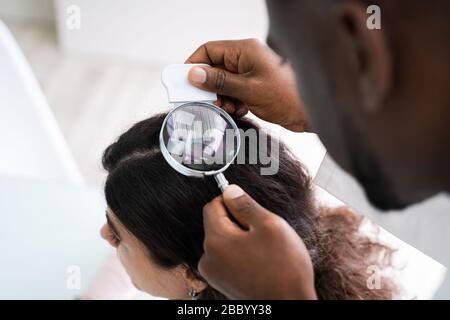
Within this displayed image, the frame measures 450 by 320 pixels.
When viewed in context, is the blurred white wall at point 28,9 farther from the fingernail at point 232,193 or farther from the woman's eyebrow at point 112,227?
the fingernail at point 232,193

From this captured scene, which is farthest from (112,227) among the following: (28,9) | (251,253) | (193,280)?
(28,9)

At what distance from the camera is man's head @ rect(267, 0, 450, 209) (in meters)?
0.59

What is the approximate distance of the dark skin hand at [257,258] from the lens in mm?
884

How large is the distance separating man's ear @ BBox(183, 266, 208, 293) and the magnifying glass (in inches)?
9.1

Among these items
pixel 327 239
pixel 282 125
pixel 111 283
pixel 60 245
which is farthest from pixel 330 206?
pixel 60 245

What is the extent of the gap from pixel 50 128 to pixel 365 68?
4.23 ft

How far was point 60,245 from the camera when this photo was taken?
63.9 inches

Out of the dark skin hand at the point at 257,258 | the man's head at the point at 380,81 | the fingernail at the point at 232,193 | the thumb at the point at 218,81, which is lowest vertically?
the dark skin hand at the point at 257,258

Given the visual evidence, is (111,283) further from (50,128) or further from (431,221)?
(431,221)

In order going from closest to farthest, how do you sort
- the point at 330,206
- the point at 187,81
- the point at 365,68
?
the point at 365,68 → the point at 187,81 → the point at 330,206

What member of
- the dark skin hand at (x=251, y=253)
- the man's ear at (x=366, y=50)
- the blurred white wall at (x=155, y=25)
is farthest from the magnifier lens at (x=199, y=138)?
the blurred white wall at (x=155, y=25)

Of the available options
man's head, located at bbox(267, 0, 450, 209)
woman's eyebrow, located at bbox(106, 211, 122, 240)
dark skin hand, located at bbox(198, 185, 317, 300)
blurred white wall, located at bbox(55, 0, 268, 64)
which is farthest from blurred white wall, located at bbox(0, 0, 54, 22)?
man's head, located at bbox(267, 0, 450, 209)

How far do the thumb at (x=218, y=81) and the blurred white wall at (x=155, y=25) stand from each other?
162 centimetres

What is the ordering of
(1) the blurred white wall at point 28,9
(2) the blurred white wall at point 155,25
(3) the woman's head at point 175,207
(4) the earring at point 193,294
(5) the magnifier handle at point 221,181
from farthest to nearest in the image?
(1) the blurred white wall at point 28,9
(2) the blurred white wall at point 155,25
(4) the earring at point 193,294
(3) the woman's head at point 175,207
(5) the magnifier handle at point 221,181
